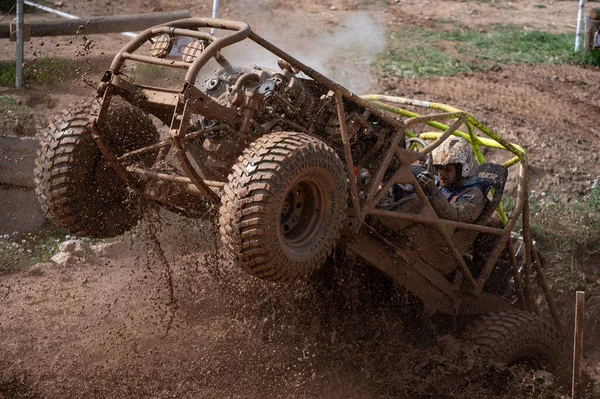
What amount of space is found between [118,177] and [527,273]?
3.19 m

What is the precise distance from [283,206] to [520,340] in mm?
2207

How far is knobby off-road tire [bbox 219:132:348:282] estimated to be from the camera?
4.25 metres

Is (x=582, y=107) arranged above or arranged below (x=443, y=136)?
below

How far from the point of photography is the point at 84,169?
509 cm

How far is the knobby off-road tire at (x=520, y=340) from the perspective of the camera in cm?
576

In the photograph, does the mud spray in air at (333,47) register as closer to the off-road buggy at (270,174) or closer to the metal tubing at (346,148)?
the off-road buggy at (270,174)

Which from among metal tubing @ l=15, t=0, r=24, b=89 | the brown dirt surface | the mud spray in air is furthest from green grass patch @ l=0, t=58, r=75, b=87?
the brown dirt surface

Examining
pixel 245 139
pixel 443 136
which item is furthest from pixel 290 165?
pixel 443 136

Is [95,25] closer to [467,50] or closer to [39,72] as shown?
[39,72]

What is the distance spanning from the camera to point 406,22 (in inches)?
527

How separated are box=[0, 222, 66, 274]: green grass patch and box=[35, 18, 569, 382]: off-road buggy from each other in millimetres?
2286

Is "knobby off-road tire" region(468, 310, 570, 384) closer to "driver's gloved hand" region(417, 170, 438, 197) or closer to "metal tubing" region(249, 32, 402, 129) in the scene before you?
"driver's gloved hand" region(417, 170, 438, 197)

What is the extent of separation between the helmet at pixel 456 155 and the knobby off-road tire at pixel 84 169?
2146 millimetres

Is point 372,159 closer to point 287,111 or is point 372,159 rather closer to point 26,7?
point 287,111
